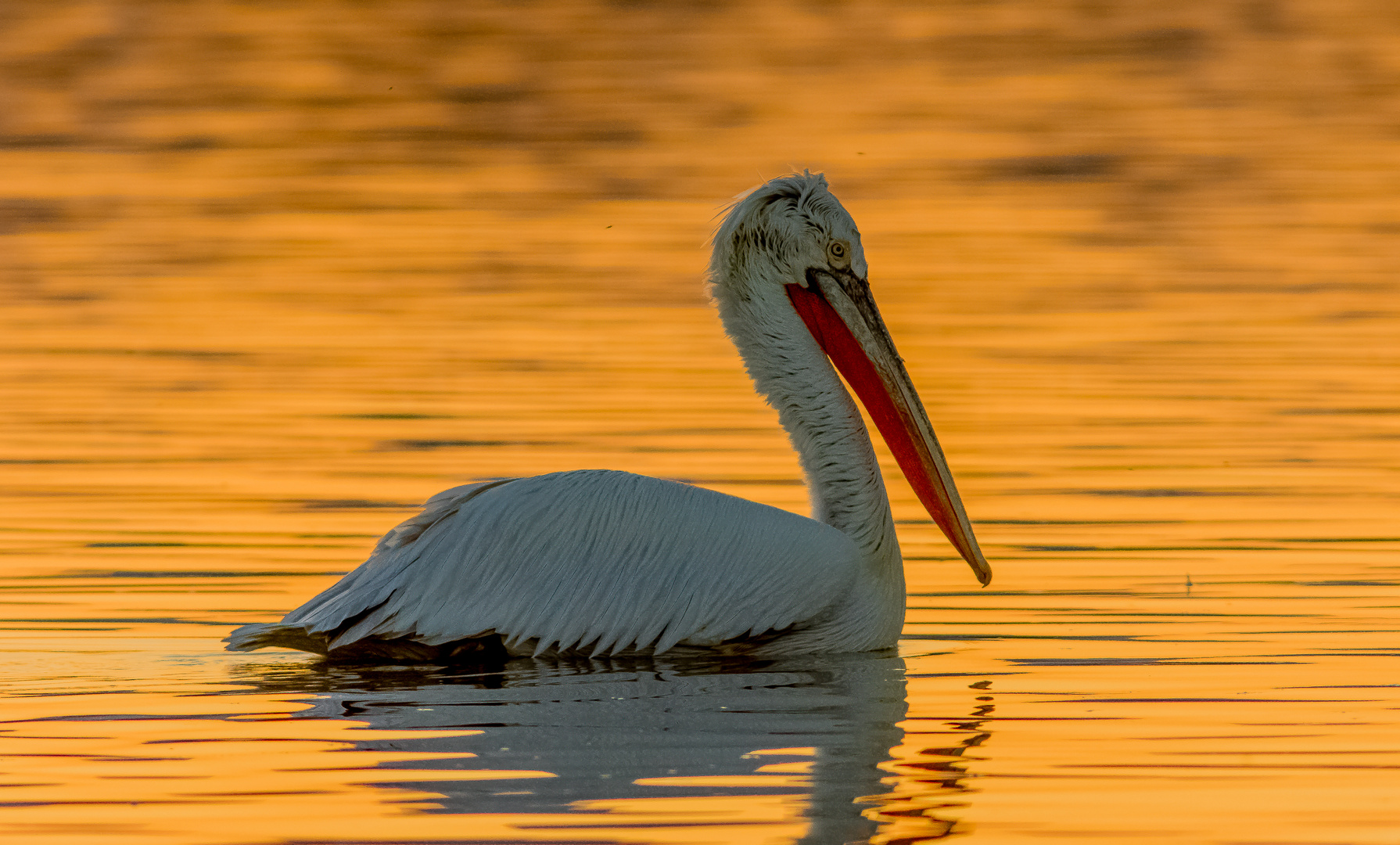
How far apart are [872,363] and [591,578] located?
1361 mm

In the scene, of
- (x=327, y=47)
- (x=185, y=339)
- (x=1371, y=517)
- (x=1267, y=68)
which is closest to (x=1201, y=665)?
(x=1371, y=517)

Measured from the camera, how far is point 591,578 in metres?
6.34

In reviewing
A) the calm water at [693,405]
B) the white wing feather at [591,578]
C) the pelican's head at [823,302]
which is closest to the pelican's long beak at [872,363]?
the pelican's head at [823,302]

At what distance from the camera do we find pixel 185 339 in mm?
12492

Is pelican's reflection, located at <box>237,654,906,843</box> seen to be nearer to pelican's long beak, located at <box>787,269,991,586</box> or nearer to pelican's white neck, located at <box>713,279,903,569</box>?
pelican's white neck, located at <box>713,279,903,569</box>

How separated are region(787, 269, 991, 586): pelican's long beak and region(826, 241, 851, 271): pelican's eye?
0.12 ft

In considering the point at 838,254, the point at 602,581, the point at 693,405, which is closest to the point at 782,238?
the point at 838,254

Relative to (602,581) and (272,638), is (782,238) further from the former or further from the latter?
(272,638)

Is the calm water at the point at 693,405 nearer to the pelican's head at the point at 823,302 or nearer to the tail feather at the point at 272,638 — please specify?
the tail feather at the point at 272,638

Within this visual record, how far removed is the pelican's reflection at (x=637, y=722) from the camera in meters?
4.72

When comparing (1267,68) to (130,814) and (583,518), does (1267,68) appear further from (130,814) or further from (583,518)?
(130,814)

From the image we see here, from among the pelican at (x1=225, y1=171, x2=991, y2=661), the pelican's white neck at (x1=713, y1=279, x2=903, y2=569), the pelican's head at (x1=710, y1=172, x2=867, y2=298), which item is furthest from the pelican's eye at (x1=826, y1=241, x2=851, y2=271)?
the pelican at (x1=225, y1=171, x2=991, y2=661)

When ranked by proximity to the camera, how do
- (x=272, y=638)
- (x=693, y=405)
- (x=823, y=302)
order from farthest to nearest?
1. (x=693, y=405)
2. (x=823, y=302)
3. (x=272, y=638)

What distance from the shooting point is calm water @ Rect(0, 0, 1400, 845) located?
4934 mm
